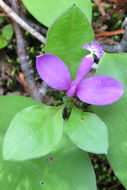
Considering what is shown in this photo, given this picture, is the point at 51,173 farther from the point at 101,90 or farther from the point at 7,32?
the point at 7,32

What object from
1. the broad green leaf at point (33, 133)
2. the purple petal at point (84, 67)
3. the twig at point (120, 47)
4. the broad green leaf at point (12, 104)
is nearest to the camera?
the broad green leaf at point (33, 133)

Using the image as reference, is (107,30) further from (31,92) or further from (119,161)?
(119,161)

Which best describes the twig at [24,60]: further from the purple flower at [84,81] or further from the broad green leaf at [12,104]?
the purple flower at [84,81]

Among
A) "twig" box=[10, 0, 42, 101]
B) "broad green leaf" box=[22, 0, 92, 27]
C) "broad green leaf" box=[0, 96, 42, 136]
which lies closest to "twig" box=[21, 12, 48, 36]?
"twig" box=[10, 0, 42, 101]

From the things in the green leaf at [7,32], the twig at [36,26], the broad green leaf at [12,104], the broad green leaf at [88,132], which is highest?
the twig at [36,26]

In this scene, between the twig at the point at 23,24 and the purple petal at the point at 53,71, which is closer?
the purple petal at the point at 53,71

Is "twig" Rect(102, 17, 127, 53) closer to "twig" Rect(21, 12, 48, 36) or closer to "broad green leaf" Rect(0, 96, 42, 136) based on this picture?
"twig" Rect(21, 12, 48, 36)

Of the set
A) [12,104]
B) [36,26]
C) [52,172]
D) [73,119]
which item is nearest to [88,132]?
[73,119]

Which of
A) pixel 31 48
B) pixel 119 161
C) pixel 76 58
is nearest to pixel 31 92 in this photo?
pixel 31 48

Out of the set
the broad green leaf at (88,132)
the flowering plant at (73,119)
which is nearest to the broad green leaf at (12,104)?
the flowering plant at (73,119)
